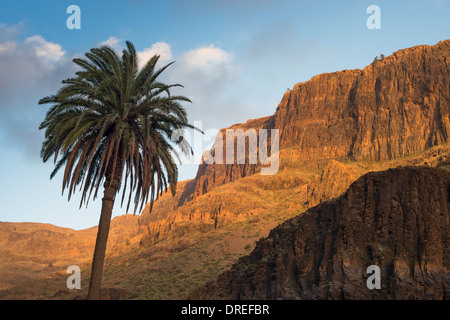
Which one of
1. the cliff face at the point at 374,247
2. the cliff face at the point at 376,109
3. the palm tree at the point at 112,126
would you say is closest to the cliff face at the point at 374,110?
the cliff face at the point at 376,109

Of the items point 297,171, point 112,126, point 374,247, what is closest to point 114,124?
point 112,126

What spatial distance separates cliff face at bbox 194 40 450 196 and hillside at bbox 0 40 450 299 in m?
0.27

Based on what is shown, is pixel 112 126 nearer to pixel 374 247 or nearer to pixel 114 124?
pixel 114 124

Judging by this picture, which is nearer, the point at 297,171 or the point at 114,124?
the point at 114,124

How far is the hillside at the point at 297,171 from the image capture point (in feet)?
234

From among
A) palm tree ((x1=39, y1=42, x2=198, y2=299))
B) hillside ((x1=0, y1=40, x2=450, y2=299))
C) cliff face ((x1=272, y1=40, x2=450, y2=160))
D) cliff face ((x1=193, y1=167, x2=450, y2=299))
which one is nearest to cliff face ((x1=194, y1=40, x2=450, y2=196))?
cliff face ((x1=272, y1=40, x2=450, y2=160))

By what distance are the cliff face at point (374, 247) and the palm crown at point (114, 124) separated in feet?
36.1

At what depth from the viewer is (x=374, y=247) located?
24.6 m

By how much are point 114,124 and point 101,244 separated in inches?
207

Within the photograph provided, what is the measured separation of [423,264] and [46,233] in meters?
154

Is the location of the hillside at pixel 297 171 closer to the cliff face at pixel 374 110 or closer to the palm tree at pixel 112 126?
the cliff face at pixel 374 110

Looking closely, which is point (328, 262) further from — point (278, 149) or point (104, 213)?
point (278, 149)

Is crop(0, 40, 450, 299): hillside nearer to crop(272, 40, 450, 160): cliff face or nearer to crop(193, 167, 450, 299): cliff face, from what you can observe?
crop(272, 40, 450, 160): cliff face

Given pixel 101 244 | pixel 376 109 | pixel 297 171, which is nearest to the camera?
pixel 101 244
